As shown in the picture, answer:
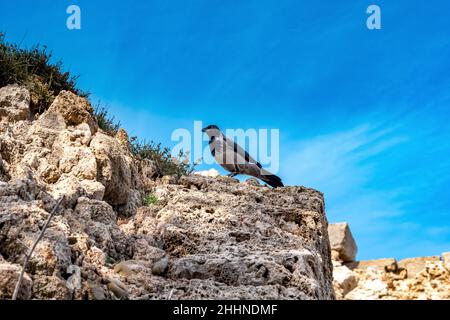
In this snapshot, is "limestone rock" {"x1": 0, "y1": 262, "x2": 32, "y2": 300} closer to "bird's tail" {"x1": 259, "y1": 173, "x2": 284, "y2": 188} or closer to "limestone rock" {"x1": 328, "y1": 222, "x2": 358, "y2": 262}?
"bird's tail" {"x1": 259, "y1": 173, "x2": 284, "y2": 188}

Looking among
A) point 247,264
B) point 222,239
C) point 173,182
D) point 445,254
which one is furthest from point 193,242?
point 445,254

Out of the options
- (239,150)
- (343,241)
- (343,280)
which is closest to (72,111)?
(239,150)

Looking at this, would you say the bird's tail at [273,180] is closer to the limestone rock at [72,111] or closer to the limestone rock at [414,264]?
the limestone rock at [72,111]

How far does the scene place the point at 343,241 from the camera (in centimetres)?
2055

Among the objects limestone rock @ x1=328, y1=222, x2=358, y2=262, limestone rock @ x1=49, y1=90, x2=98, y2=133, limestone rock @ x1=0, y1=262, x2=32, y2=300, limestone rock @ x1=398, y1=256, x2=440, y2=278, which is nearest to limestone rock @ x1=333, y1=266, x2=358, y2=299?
limestone rock @ x1=328, y1=222, x2=358, y2=262

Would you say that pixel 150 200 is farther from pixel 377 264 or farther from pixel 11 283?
pixel 377 264

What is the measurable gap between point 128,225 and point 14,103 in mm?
2275

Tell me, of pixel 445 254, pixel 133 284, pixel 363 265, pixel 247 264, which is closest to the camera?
pixel 133 284

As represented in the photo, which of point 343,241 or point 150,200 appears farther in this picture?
point 343,241

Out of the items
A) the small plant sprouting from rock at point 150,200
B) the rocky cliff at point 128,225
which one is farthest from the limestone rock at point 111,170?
the small plant sprouting from rock at point 150,200

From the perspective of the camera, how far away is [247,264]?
4406 mm
